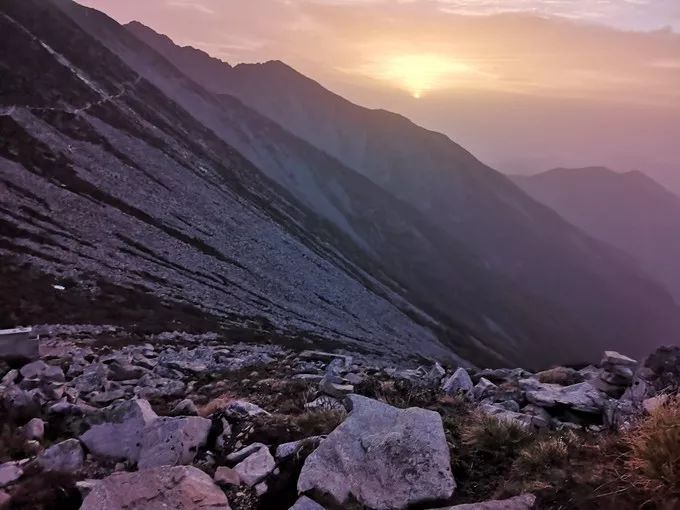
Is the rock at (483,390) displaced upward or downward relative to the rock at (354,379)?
upward

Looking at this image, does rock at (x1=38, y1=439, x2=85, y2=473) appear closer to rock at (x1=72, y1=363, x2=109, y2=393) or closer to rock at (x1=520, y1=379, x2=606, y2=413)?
rock at (x1=72, y1=363, x2=109, y2=393)

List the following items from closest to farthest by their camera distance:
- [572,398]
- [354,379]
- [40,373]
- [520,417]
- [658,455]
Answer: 1. [658,455]
2. [520,417]
3. [572,398]
4. [354,379]
5. [40,373]

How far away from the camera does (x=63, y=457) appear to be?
981 cm

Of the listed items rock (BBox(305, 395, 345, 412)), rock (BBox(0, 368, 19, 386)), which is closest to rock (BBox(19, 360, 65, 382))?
rock (BBox(0, 368, 19, 386))

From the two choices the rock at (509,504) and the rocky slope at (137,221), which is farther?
the rocky slope at (137,221)

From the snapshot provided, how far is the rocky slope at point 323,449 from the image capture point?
788cm

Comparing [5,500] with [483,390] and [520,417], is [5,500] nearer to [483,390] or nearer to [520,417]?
[520,417]

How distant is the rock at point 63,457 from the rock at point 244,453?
8.90 ft

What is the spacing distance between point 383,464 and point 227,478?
2378 mm

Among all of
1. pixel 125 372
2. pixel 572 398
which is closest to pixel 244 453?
pixel 572 398

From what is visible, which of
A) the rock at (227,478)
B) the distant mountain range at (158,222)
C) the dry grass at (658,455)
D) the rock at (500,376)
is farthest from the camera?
the distant mountain range at (158,222)

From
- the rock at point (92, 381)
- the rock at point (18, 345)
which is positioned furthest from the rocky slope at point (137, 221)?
the rock at point (92, 381)

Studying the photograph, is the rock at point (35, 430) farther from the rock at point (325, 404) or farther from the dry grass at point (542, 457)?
the dry grass at point (542, 457)

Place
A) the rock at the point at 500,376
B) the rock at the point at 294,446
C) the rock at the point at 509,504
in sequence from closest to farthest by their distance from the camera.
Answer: the rock at the point at 509,504 → the rock at the point at 294,446 → the rock at the point at 500,376
